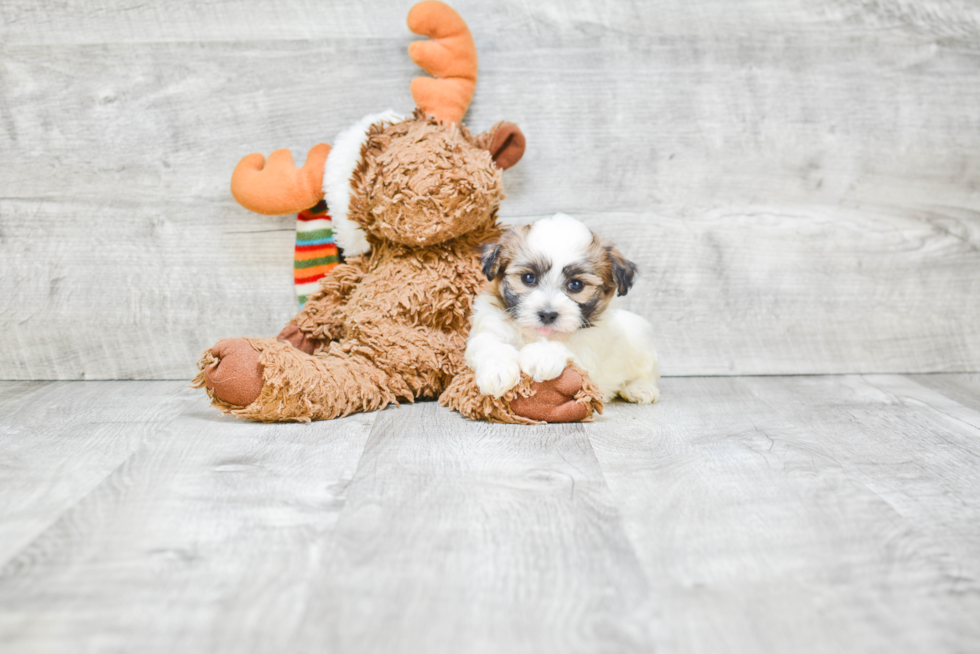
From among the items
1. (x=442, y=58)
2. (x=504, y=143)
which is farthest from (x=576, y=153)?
(x=442, y=58)

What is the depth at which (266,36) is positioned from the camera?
2.11 m

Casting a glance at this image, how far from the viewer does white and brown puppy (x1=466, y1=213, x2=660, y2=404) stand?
163cm

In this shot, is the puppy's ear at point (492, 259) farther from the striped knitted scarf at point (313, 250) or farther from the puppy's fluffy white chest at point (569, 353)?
the striped knitted scarf at point (313, 250)

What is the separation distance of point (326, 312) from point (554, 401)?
660 mm

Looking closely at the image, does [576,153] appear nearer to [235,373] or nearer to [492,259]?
[492,259]

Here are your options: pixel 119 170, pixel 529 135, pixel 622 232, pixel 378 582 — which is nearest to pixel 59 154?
pixel 119 170

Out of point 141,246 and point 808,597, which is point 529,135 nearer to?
point 141,246

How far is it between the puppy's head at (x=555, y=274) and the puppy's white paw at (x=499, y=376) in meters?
0.11

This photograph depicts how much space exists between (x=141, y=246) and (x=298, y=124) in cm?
56

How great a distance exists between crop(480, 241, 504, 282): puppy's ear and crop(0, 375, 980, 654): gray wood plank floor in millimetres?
334

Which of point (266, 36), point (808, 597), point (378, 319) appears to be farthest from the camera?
point (266, 36)

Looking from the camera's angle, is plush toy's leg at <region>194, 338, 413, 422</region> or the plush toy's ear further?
Result: the plush toy's ear

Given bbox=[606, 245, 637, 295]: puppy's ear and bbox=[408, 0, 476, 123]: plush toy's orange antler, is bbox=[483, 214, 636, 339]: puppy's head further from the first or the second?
bbox=[408, 0, 476, 123]: plush toy's orange antler

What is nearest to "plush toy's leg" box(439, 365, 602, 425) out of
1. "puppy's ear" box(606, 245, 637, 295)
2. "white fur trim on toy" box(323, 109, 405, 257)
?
"puppy's ear" box(606, 245, 637, 295)
